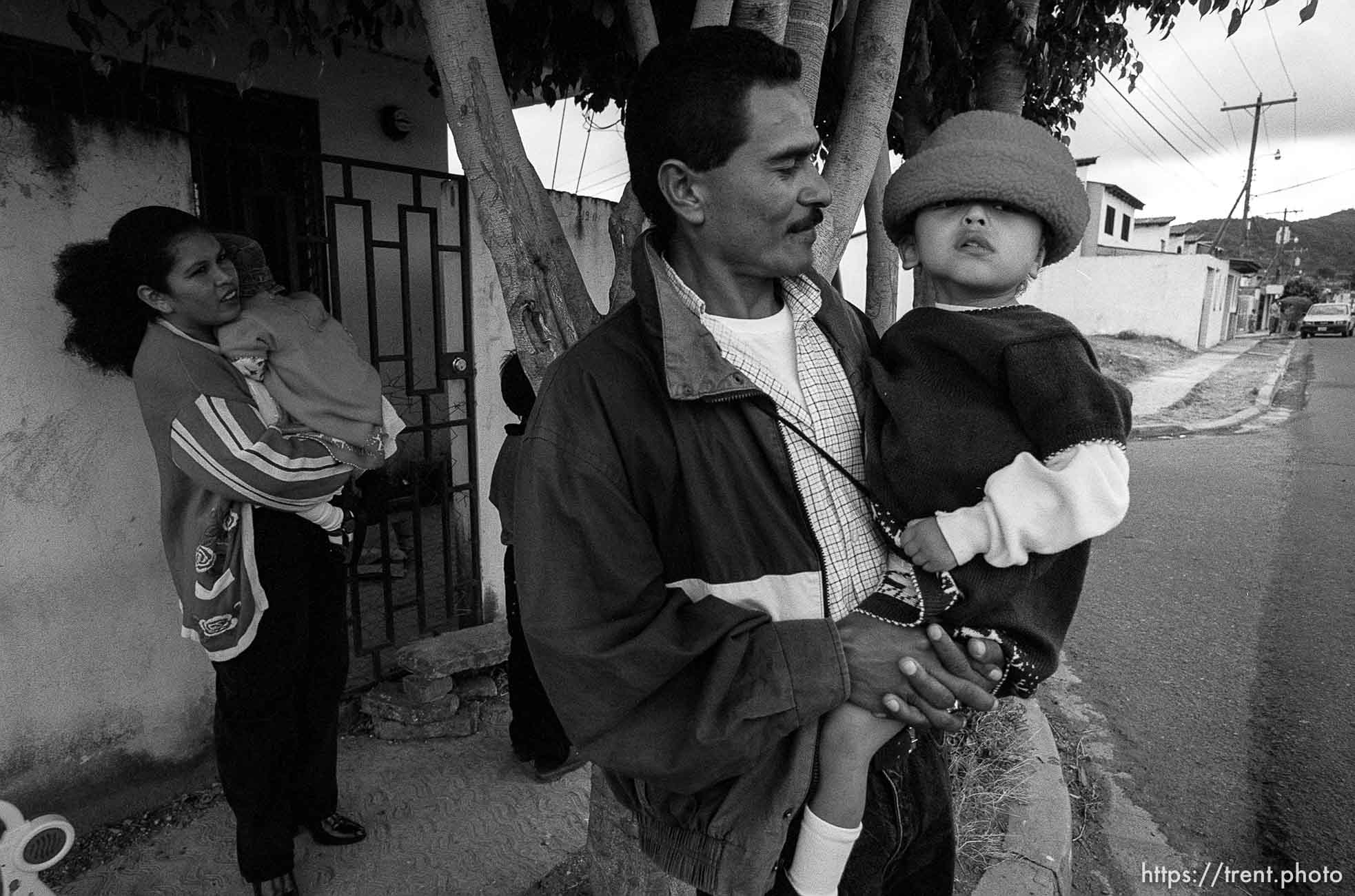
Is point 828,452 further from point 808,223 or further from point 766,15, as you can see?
point 766,15

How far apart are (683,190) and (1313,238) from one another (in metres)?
154

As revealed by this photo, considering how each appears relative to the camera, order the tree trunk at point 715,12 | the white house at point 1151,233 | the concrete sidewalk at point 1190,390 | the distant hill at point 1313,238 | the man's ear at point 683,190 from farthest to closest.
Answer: the distant hill at point 1313,238
the white house at point 1151,233
the concrete sidewalk at point 1190,390
the tree trunk at point 715,12
the man's ear at point 683,190

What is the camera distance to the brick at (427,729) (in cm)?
338

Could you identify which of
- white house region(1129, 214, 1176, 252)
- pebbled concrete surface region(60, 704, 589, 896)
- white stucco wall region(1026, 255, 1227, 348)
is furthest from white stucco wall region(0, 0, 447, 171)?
white house region(1129, 214, 1176, 252)

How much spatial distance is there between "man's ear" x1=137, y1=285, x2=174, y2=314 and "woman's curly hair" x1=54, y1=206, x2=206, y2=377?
0.02 m

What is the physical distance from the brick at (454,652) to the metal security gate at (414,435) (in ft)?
0.57

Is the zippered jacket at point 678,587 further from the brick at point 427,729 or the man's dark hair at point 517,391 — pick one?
the brick at point 427,729

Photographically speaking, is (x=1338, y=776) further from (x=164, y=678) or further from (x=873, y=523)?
(x=164, y=678)

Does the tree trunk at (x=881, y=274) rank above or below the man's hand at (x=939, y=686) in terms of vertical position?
above

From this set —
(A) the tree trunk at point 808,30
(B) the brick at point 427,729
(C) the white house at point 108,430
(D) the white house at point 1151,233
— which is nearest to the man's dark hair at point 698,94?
(A) the tree trunk at point 808,30

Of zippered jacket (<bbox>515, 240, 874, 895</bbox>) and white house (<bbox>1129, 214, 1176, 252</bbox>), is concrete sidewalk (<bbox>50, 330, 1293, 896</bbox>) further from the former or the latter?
white house (<bbox>1129, 214, 1176, 252</bbox>)

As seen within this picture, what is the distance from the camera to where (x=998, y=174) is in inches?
55.3

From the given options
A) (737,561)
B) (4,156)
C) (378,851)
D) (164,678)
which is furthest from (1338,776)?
(4,156)

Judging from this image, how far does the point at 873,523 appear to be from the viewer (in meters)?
1.43
